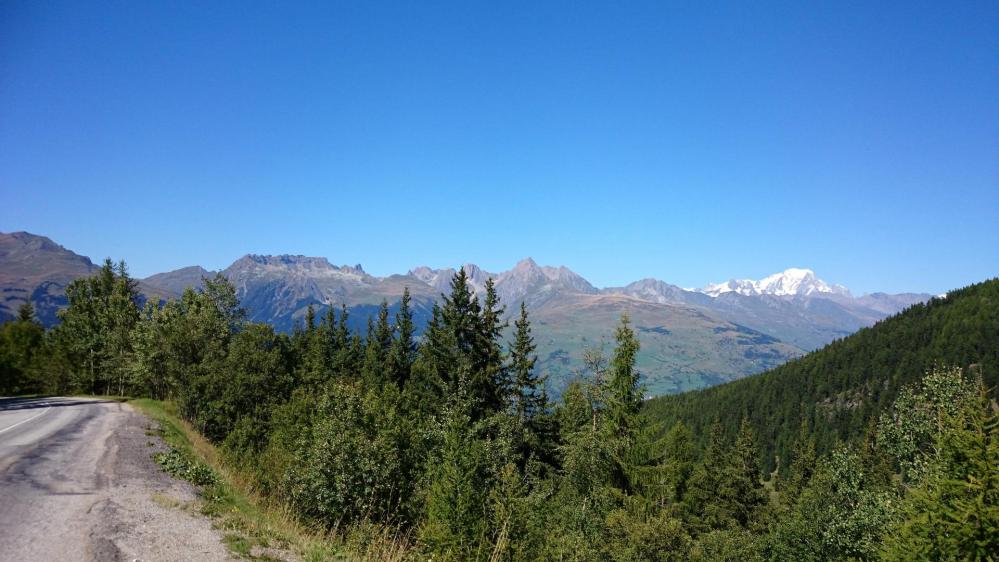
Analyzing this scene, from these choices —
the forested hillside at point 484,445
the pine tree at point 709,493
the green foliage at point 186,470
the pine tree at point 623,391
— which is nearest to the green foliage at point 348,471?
the forested hillside at point 484,445

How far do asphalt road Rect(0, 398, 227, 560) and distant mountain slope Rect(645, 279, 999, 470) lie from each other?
170926 mm

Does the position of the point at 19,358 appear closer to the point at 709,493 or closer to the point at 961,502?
the point at 961,502

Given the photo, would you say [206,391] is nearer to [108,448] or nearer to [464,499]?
[108,448]

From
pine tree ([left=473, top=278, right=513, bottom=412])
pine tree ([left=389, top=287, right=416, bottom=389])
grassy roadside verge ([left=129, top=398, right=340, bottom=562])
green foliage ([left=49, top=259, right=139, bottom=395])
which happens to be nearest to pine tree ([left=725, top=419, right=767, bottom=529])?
pine tree ([left=473, top=278, right=513, bottom=412])

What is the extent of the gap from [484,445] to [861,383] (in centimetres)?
21339

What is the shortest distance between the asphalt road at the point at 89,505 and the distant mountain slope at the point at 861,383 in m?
171

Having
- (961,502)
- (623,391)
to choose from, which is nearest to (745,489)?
(623,391)

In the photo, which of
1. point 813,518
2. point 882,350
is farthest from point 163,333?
point 882,350

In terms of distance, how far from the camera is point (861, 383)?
185 metres

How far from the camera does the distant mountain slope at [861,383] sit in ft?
547

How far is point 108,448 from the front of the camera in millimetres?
22594

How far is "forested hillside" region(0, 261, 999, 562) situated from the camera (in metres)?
21.5

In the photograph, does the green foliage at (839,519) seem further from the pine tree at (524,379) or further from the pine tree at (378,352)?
the pine tree at (378,352)

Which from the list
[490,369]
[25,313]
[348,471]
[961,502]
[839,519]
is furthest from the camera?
[25,313]
